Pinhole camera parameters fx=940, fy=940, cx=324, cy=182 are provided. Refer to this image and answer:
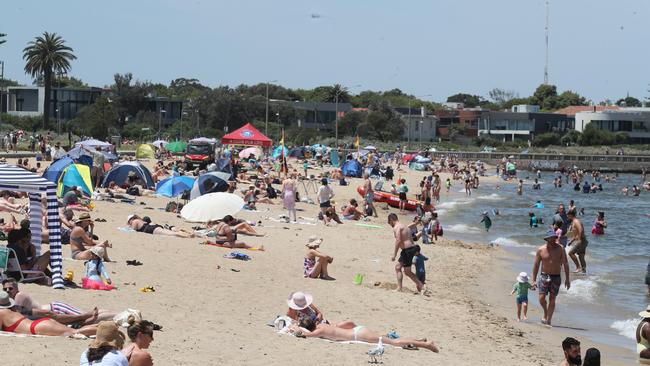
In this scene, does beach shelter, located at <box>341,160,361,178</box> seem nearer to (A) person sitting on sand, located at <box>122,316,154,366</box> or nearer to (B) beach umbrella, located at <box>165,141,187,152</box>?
(B) beach umbrella, located at <box>165,141,187,152</box>

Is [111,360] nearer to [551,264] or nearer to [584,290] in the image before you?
[551,264]

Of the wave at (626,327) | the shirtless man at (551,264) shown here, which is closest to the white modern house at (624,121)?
the wave at (626,327)

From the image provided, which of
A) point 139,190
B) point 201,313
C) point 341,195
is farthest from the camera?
point 341,195

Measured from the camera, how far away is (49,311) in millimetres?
9609

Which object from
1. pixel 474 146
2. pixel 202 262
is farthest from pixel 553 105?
pixel 202 262

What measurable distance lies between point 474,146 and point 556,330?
10283 cm

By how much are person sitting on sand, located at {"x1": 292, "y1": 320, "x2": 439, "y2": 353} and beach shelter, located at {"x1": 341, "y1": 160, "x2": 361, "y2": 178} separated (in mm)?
42534

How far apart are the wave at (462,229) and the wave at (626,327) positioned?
47.8 feet

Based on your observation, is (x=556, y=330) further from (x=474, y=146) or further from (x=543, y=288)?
(x=474, y=146)

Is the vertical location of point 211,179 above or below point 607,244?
above

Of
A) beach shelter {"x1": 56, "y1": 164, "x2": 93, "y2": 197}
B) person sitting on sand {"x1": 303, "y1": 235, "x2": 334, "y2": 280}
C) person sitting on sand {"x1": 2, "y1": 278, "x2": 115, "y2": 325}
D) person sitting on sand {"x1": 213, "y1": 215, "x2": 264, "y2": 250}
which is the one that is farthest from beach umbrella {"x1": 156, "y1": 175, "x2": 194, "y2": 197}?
person sitting on sand {"x1": 2, "y1": 278, "x2": 115, "y2": 325}

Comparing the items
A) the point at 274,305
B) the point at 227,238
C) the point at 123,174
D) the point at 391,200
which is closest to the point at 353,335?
the point at 274,305

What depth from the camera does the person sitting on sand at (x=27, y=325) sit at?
923 centimetres

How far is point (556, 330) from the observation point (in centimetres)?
1391
